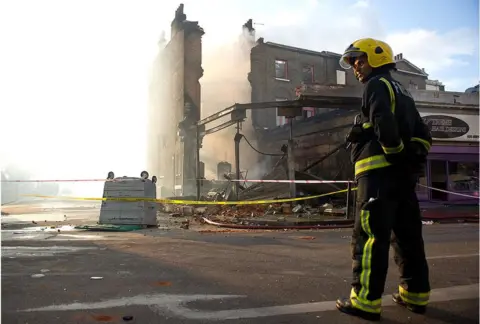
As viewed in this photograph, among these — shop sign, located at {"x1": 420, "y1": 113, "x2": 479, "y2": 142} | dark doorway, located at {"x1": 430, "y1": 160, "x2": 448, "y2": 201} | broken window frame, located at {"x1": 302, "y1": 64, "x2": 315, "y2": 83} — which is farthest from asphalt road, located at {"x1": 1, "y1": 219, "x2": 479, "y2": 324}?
broken window frame, located at {"x1": 302, "y1": 64, "x2": 315, "y2": 83}

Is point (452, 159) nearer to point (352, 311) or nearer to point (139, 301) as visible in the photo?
point (352, 311)

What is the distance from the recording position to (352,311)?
2.81 meters

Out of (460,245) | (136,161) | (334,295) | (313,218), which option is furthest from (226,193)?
(136,161)

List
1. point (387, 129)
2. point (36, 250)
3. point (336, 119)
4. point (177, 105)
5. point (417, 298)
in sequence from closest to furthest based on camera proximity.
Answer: point (387, 129) → point (417, 298) → point (36, 250) → point (336, 119) → point (177, 105)

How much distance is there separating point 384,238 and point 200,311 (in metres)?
1.36

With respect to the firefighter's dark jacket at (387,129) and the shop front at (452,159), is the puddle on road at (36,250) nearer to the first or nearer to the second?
the firefighter's dark jacket at (387,129)

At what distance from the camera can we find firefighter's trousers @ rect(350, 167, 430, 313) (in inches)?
108

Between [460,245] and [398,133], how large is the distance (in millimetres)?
4790

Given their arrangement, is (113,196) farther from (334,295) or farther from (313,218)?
(334,295)

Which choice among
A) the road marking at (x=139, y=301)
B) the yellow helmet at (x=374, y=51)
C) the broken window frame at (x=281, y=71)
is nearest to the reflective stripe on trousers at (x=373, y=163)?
the yellow helmet at (x=374, y=51)

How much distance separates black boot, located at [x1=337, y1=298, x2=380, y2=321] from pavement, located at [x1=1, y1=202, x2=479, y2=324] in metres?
0.05

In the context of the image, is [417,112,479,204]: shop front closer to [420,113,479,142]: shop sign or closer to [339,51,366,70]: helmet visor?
[420,113,479,142]: shop sign

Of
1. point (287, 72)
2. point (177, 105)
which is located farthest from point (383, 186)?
point (177, 105)

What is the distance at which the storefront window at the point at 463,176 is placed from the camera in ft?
53.4
